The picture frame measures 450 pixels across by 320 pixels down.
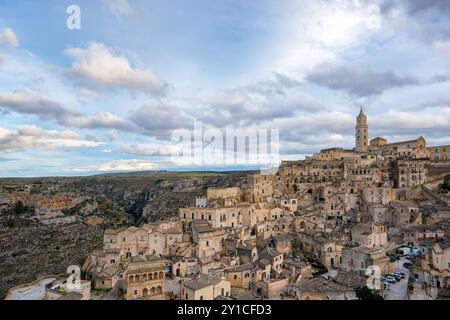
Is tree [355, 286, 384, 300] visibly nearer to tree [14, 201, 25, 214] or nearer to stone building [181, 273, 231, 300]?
stone building [181, 273, 231, 300]

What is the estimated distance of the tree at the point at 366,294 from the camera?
21.3m

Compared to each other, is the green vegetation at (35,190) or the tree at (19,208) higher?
the green vegetation at (35,190)

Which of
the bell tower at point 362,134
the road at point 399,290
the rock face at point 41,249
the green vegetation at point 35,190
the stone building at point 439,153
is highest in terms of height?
the bell tower at point 362,134

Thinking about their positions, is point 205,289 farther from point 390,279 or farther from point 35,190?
point 35,190

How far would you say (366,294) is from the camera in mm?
21625

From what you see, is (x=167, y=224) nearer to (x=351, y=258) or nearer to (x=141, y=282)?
(x=141, y=282)

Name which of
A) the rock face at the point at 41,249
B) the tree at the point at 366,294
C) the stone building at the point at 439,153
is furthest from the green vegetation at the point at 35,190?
the stone building at the point at 439,153

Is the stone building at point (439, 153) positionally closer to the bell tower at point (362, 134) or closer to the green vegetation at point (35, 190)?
the bell tower at point (362, 134)

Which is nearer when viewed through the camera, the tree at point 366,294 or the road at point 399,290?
the tree at point 366,294

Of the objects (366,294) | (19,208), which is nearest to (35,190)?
(19,208)

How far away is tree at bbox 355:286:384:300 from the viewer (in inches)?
839

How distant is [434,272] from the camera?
2284 centimetres
